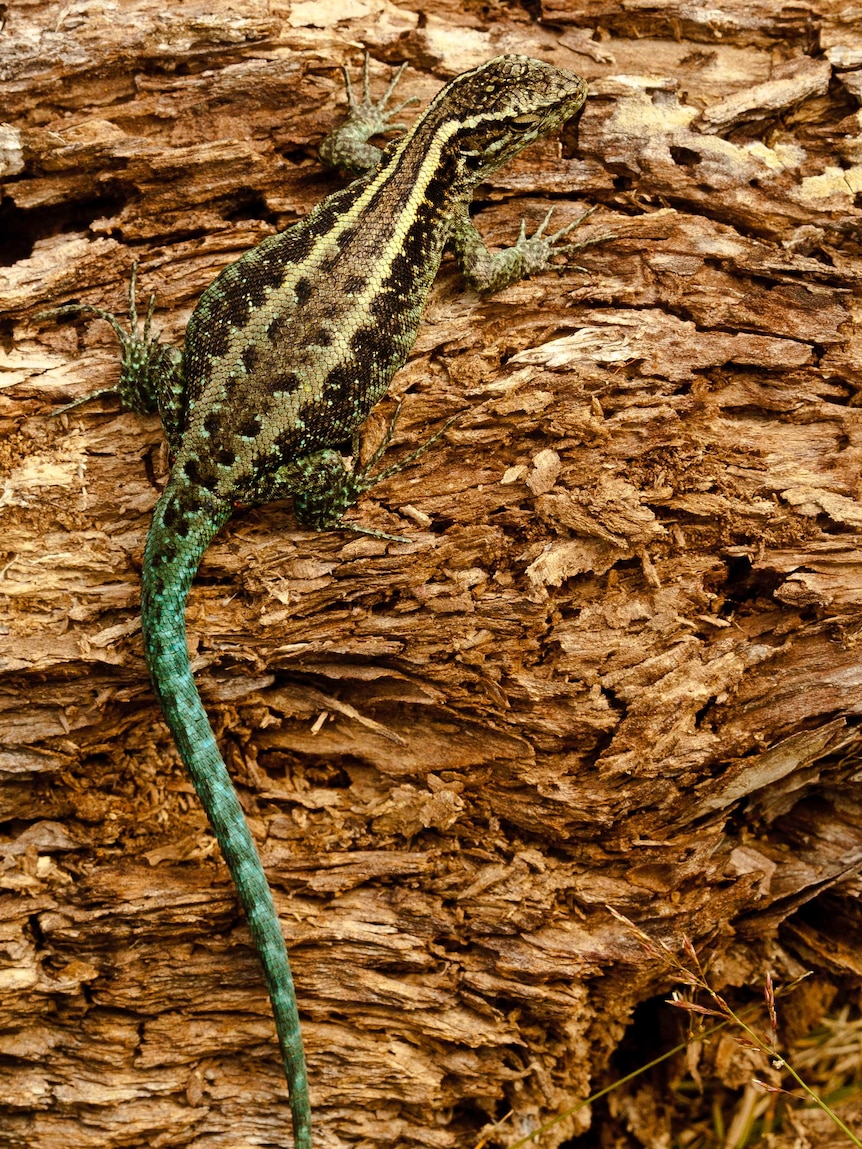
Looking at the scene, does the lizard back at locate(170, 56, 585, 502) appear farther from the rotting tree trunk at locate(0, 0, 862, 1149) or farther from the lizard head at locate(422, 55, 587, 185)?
the rotting tree trunk at locate(0, 0, 862, 1149)

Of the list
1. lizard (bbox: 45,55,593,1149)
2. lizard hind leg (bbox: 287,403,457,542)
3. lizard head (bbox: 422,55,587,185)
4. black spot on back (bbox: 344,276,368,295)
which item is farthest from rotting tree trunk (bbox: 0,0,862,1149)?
lizard head (bbox: 422,55,587,185)

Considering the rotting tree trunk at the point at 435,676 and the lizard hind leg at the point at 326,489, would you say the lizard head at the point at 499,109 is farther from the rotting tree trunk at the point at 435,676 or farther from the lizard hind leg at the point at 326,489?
the lizard hind leg at the point at 326,489

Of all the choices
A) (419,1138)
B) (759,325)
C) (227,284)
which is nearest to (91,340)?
(227,284)

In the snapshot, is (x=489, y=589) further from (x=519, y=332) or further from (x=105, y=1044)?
(x=105, y=1044)

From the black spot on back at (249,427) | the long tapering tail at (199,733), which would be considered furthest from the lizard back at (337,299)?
the long tapering tail at (199,733)

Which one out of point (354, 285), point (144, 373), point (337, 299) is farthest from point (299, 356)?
point (144, 373)

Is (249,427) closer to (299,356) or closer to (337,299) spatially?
(299,356)
